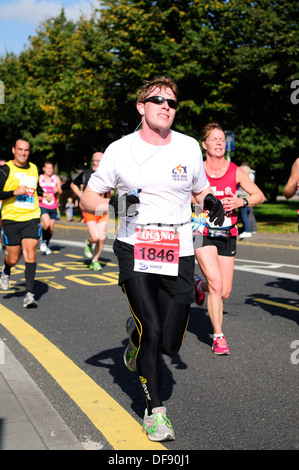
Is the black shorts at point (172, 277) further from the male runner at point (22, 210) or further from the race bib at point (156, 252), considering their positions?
the male runner at point (22, 210)

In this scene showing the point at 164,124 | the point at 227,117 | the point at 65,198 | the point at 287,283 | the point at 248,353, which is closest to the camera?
the point at 164,124

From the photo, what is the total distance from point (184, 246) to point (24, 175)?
13.8ft

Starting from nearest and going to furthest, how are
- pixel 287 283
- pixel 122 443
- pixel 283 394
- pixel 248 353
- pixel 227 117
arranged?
pixel 122 443, pixel 283 394, pixel 248 353, pixel 287 283, pixel 227 117

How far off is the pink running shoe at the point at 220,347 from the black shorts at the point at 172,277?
1.61 meters

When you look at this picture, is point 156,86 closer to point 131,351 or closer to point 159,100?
point 159,100

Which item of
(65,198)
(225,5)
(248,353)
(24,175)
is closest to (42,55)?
(65,198)

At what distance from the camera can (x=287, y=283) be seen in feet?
28.3

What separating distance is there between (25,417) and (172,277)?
3.86ft

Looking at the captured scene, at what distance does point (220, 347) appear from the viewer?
16.7 feet

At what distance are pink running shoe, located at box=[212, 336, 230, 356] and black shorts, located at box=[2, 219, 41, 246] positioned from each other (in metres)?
3.07

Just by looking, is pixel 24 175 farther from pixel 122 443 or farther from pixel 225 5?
pixel 225 5

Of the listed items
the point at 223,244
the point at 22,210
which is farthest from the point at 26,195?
the point at 223,244

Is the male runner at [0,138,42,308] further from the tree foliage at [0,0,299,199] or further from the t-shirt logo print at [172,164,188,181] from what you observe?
the tree foliage at [0,0,299,199]

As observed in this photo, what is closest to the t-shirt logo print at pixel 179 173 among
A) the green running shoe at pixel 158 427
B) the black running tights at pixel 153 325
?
the black running tights at pixel 153 325
